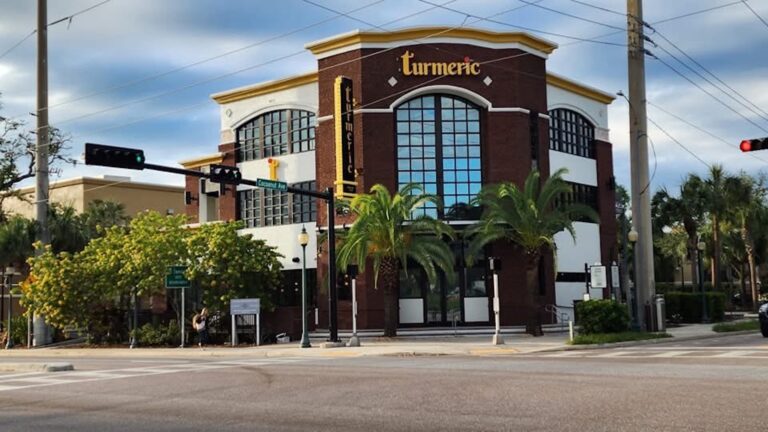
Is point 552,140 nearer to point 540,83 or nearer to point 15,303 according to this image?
point 540,83

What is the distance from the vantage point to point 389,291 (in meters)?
32.5

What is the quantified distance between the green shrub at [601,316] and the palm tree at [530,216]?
10.3 ft

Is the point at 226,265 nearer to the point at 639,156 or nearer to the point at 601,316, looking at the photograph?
the point at 601,316

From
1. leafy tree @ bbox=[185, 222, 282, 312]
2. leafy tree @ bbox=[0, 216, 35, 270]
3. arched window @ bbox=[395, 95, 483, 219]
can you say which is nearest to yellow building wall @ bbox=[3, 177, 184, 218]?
leafy tree @ bbox=[0, 216, 35, 270]

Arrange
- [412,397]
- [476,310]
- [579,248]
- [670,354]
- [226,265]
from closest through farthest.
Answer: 1. [412,397]
2. [670,354]
3. [226,265]
4. [476,310]
5. [579,248]

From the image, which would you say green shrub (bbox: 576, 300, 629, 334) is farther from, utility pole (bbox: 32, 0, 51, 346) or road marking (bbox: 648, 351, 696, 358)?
utility pole (bbox: 32, 0, 51, 346)

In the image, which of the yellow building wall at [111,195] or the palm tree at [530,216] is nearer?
the palm tree at [530,216]

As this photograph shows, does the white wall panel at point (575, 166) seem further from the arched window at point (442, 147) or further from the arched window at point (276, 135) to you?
the arched window at point (276, 135)

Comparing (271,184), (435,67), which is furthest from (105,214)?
(271,184)

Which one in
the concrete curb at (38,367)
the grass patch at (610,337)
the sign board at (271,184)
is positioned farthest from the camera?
the sign board at (271,184)

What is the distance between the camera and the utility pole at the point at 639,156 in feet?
103

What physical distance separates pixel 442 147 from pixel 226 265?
34.6 ft

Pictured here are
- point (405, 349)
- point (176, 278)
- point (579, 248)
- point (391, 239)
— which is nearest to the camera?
point (405, 349)

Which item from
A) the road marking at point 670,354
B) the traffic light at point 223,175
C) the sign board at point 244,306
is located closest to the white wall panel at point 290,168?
the sign board at point 244,306
